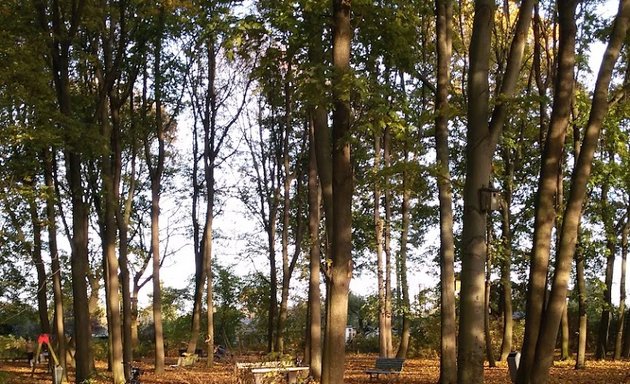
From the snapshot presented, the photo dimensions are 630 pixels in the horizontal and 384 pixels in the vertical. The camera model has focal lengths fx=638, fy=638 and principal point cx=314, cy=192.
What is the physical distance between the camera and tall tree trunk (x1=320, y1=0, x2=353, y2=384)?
8.80 m

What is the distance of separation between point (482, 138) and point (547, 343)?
3.05m

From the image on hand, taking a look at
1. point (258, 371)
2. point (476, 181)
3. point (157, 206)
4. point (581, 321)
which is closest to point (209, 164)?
point (157, 206)

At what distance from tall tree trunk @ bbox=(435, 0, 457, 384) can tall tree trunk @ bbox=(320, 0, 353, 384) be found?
330cm

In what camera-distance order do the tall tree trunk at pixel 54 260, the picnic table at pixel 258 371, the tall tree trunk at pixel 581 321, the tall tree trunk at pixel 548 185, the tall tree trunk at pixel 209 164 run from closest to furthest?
the picnic table at pixel 258 371 < the tall tree trunk at pixel 548 185 < the tall tree trunk at pixel 581 321 < the tall tree trunk at pixel 54 260 < the tall tree trunk at pixel 209 164

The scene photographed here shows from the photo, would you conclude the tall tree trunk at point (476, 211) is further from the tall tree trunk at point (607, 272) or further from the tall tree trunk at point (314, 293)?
the tall tree trunk at point (607, 272)

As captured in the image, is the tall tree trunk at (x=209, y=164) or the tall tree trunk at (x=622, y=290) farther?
the tall tree trunk at (x=209, y=164)

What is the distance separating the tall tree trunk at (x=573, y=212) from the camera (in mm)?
8734

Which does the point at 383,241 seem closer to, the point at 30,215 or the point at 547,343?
the point at 30,215

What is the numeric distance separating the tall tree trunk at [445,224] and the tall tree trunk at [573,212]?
271 centimetres

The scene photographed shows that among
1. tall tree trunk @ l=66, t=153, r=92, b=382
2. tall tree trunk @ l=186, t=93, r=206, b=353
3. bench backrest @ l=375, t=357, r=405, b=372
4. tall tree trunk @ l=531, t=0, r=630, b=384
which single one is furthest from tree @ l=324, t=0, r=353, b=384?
tall tree trunk @ l=186, t=93, r=206, b=353

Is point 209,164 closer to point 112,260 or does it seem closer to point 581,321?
point 112,260

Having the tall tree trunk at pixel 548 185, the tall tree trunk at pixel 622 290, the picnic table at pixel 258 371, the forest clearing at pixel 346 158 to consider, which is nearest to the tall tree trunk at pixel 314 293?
the forest clearing at pixel 346 158

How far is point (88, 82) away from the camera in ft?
64.4

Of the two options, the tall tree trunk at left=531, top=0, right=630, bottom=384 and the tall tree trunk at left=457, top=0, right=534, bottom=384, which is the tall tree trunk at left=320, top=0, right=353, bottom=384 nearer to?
the tall tree trunk at left=457, top=0, right=534, bottom=384
